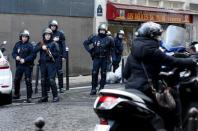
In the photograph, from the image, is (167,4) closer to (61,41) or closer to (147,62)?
(61,41)

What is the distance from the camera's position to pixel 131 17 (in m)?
30.4

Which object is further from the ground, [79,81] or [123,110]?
[123,110]

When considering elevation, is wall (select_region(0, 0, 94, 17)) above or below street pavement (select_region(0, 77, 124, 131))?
above

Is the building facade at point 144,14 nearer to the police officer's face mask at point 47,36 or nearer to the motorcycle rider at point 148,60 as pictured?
the police officer's face mask at point 47,36

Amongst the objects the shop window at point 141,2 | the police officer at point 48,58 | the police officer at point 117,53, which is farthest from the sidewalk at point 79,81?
the shop window at point 141,2

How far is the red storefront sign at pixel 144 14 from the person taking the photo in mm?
28922

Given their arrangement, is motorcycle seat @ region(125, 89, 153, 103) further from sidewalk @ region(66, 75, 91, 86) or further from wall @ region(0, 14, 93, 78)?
wall @ region(0, 14, 93, 78)

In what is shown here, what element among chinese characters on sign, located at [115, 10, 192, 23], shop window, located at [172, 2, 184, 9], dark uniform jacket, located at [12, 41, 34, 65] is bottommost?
dark uniform jacket, located at [12, 41, 34, 65]

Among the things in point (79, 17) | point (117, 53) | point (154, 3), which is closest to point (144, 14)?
point (154, 3)

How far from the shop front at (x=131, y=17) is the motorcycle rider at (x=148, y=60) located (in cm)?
2036

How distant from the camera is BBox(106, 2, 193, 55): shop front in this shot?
2903cm

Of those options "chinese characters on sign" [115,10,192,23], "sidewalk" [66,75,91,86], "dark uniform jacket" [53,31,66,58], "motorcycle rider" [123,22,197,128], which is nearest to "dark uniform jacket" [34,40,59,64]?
"dark uniform jacket" [53,31,66,58]

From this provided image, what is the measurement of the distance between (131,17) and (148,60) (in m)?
22.3

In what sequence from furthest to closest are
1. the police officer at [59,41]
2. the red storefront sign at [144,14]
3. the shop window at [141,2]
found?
the shop window at [141,2], the red storefront sign at [144,14], the police officer at [59,41]
